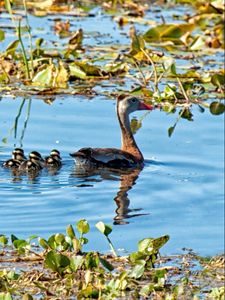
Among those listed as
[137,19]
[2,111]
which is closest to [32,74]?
[2,111]

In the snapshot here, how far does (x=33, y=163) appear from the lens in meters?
11.2

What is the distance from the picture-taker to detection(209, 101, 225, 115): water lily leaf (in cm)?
1410

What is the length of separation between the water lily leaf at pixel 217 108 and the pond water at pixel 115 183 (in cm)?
16

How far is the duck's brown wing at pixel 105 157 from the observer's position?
37.4 ft

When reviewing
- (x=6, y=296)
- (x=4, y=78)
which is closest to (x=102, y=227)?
(x=6, y=296)

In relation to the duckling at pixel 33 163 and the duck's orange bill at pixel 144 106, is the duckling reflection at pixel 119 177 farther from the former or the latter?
the duck's orange bill at pixel 144 106

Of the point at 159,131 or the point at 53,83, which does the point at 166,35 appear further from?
the point at 159,131

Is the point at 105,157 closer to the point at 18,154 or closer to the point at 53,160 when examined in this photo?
the point at 53,160

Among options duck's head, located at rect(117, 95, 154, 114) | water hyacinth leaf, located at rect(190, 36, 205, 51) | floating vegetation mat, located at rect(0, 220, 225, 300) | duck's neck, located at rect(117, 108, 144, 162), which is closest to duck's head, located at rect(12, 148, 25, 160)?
duck's neck, located at rect(117, 108, 144, 162)

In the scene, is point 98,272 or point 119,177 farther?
point 119,177

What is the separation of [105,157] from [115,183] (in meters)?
0.55

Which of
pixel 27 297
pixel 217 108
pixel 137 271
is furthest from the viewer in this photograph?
pixel 217 108

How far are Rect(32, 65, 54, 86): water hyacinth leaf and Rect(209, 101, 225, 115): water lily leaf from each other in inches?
82.5

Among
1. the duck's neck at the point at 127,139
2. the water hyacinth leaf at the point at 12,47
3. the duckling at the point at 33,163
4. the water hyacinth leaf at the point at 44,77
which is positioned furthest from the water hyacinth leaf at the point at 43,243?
the water hyacinth leaf at the point at 12,47
